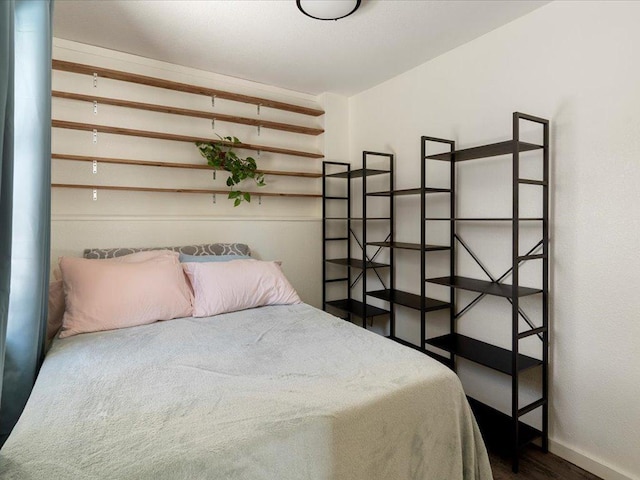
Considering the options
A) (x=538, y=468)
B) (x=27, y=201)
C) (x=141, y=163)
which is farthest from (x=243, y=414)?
(x=141, y=163)

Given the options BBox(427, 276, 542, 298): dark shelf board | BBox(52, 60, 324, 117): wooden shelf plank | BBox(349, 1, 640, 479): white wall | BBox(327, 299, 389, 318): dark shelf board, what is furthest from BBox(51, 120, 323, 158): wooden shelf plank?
BBox(427, 276, 542, 298): dark shelf board

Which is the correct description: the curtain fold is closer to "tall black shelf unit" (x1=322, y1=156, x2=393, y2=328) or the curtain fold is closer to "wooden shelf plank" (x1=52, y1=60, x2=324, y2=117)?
"wooden shelf plank" (x1=52, y1=60, x2=324, y2=117)

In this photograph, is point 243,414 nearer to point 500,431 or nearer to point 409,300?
point 500,431

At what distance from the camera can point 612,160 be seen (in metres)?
1.70

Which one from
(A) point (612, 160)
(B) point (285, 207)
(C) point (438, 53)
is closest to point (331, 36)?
(C) point (438, 53)

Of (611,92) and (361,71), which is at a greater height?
(361,71)

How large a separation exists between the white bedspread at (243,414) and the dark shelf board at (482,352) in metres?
0.71

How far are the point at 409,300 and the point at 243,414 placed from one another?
5.83ft

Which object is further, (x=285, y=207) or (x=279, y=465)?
(x=285, y=207)

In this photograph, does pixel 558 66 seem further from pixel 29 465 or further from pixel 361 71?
pixel 29 465

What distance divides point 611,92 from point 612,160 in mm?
322

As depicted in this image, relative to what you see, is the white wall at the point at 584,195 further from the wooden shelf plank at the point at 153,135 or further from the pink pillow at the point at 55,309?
the pink pillow at the point at 55,309

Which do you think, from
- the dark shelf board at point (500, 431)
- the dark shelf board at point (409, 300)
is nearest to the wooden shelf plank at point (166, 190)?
the dark shelf board at point (409, 300)

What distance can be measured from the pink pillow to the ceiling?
5.20 feet
